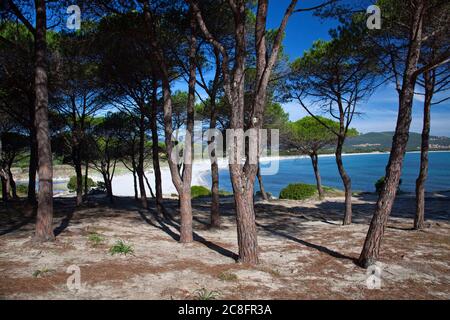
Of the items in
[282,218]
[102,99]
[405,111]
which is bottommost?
[282,218]

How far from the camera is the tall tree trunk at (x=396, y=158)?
5.84 metres

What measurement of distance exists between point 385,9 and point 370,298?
773 centimetres

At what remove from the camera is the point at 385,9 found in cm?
863

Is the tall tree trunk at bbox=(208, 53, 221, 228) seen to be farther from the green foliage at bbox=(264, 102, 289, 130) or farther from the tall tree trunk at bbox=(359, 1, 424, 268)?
the green foliage at bbox=(264, 102, 289, 130)

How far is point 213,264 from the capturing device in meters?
6.00

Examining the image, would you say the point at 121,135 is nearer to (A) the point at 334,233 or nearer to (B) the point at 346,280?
(A) the point at 334,233

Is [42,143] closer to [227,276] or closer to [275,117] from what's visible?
[227,276]

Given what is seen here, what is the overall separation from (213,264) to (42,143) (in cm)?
450

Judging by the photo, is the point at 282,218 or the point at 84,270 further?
the point at 282,218

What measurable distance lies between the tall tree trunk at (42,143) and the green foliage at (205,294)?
14.0 feet
